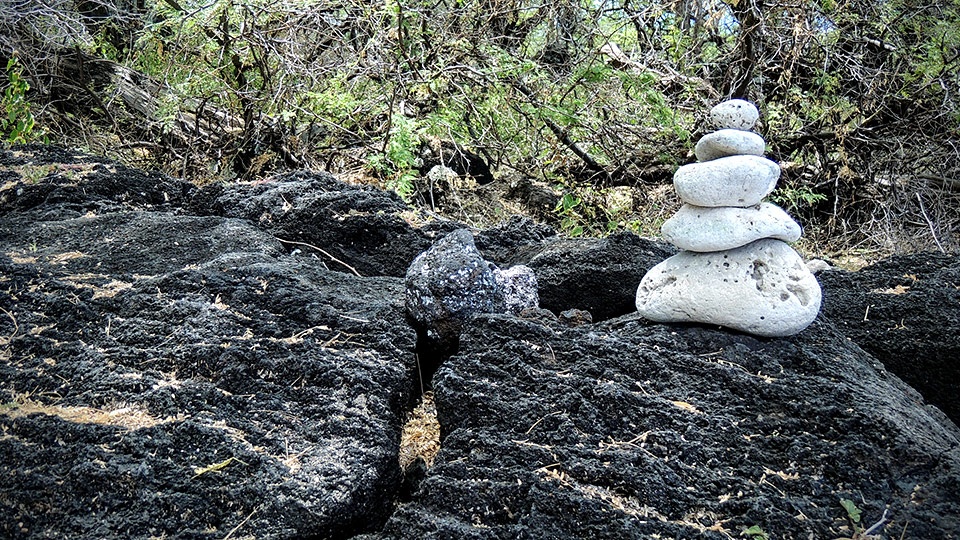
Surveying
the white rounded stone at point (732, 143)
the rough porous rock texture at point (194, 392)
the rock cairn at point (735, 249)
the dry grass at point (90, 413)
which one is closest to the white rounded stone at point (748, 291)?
the rock cairn at point (735, 249)

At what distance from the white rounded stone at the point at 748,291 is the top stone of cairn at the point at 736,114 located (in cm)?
44

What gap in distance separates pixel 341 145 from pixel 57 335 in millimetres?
3871

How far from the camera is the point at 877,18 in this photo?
21.9 feet

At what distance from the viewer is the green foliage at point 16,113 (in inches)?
219

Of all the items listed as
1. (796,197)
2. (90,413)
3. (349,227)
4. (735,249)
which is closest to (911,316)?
(735,249)

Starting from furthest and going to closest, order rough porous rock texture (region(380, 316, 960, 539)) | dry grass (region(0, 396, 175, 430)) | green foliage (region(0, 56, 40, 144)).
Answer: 1. green foliage (region(0, 56, 40, 144))
2. dry grass (region(0, 396, 175, 430))
3. rough porous rock texture (region(380, 316, 960, 539))

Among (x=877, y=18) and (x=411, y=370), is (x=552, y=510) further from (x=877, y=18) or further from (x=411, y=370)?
(x=877, y=18)

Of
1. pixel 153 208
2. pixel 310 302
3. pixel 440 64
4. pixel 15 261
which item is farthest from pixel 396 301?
pixel 440 64

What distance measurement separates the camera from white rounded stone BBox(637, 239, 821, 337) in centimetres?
288

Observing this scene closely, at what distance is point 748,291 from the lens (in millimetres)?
2883

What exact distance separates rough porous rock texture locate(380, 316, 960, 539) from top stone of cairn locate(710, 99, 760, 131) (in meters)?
0.77

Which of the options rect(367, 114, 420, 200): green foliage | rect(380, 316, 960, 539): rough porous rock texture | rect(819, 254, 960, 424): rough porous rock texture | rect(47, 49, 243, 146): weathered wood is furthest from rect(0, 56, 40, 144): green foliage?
rect(819, 254, 960, 424): rough porous rock texture

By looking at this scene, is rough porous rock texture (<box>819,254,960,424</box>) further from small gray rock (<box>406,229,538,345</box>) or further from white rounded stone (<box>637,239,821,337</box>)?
small gray rock (<box>406,229,538,345</box>)

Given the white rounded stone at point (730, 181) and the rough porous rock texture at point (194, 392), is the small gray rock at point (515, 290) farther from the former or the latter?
the white rounded stone at point (730, 181)
